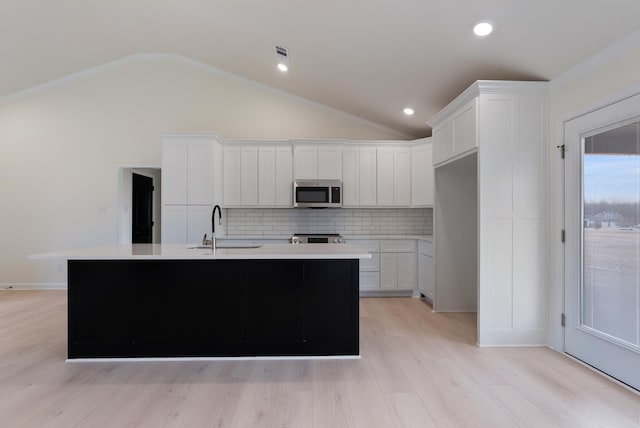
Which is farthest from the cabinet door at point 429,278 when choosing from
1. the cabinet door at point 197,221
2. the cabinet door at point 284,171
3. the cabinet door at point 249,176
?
the cabinet door at point 197,221

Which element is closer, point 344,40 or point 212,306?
point 212,306

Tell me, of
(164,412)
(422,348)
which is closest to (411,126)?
(422,348)

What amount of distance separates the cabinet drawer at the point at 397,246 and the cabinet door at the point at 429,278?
389mm

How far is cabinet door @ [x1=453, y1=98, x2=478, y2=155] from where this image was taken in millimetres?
3090

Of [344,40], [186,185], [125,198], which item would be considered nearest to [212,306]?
[186,185]

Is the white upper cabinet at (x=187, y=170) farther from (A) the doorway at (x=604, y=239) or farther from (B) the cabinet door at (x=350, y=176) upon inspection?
(A) the doorway at (x=604, y=239)

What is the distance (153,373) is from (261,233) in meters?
3.10

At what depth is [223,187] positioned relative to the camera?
5.10m

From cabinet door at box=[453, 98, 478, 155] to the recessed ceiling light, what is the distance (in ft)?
1.86

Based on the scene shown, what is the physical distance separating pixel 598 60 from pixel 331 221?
379 centimetres

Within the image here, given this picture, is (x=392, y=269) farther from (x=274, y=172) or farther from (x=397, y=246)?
(x=274, y=172)

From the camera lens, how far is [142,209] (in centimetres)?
628

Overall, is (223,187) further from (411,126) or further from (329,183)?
(411,126)

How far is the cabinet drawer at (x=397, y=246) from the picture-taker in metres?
4.96
